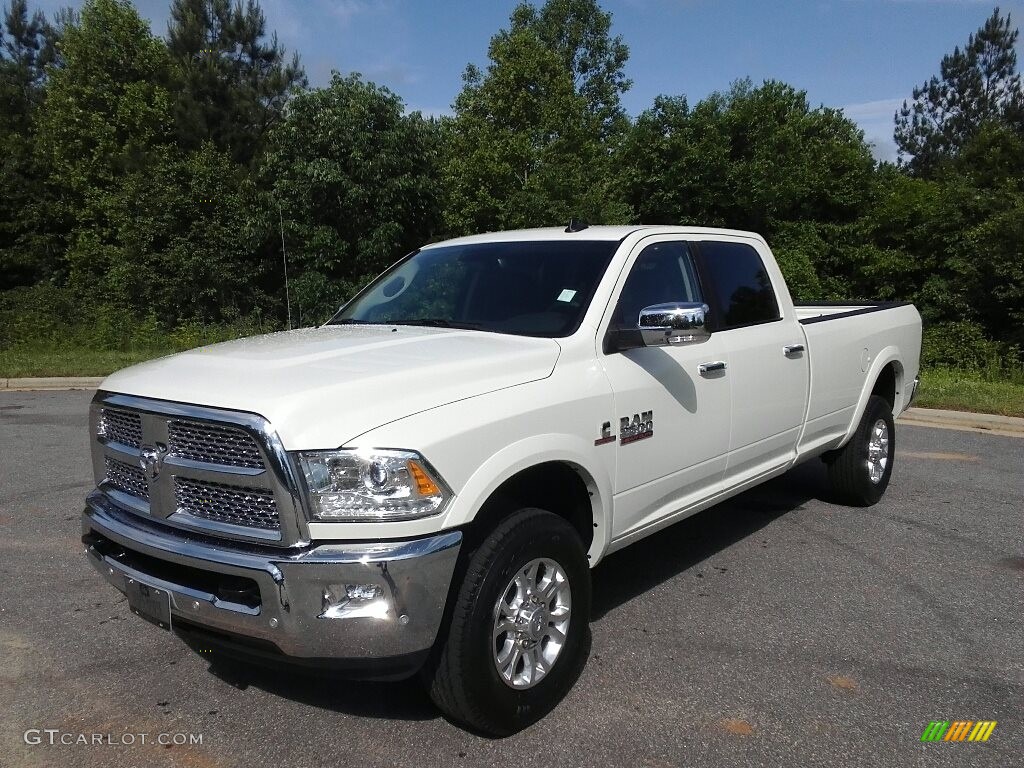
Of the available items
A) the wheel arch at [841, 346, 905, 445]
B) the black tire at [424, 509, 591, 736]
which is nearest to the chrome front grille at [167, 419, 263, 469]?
the black tire at [424, 509, 591, 736]

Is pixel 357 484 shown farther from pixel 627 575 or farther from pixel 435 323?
pixel 627 575

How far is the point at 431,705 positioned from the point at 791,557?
8.73ft

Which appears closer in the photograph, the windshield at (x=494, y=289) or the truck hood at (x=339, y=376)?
the truck hood at (x=339, y=376)

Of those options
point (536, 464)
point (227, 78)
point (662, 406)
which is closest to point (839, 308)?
point (662, 406)

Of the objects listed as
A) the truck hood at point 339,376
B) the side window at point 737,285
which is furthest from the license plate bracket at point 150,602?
the side window at point 737,285

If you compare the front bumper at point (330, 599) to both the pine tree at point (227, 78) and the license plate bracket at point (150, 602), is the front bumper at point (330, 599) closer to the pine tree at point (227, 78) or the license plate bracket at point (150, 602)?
the license plate bracket at point (150, 602)

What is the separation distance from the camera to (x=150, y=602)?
290 centimetres

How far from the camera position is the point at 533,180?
75.2 ft

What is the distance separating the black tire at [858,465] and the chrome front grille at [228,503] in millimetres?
4425

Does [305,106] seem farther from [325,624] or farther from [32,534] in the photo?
[325,624]

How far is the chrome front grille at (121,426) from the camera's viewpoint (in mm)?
3082

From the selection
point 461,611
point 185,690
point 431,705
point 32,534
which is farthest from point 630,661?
point 32,534

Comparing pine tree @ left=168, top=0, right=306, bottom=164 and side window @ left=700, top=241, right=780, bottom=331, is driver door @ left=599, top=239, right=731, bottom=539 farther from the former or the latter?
pine tree @ left=168, top=0, right=306, bottom=164

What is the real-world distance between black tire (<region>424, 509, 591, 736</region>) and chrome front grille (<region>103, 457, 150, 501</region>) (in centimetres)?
124
